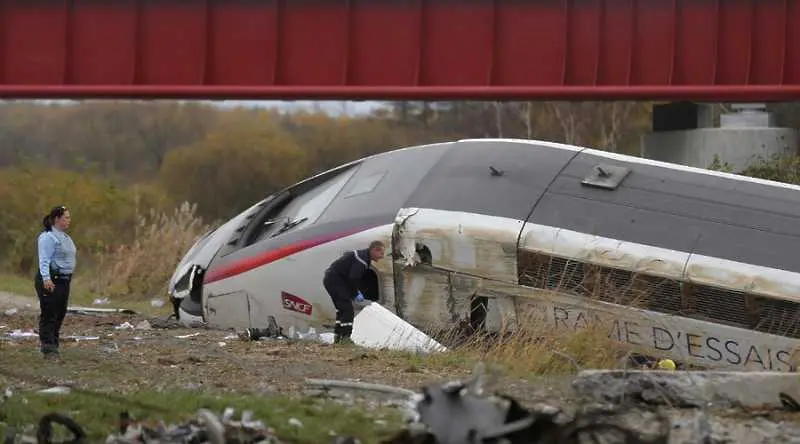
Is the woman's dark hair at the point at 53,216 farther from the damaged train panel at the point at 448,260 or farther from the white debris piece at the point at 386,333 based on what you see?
the damaged train panel at the point at 448,260

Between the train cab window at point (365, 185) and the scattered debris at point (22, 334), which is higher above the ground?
the train cab window at point (365, 185)

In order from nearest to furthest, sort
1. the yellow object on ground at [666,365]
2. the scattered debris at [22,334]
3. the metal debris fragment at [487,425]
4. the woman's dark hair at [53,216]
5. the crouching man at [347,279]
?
the metal debris fragment at [487,425], the yellow object on ground at [666,365], the woman's dark hair at [53,216], the crouching man at [347,279], the scattered debris at [22,334]

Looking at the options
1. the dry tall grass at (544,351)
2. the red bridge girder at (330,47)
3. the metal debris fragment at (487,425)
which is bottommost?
the dry tall grass at (544,351)

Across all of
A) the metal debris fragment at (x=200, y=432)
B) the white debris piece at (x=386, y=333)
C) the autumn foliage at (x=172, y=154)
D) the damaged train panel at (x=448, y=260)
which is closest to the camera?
the metal debris fragment at (x=200, y=432)

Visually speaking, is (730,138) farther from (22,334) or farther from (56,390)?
(56,390)

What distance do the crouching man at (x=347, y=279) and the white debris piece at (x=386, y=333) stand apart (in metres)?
0.20

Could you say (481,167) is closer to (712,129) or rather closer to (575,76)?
(575,76)

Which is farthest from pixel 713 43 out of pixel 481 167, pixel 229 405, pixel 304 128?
Result: pixel 304 128

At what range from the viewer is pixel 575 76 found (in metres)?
19.6

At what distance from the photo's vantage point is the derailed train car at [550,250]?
10.2 m

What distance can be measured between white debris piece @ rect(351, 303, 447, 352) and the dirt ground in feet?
1.16

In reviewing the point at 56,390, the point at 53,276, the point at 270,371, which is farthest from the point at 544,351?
the point at 53,276

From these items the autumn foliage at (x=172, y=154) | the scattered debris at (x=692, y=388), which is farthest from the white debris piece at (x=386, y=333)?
the autumn foliage at (x=172, y=154)

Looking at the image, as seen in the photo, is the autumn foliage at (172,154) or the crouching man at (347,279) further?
the autumn foliage at (172,154)
